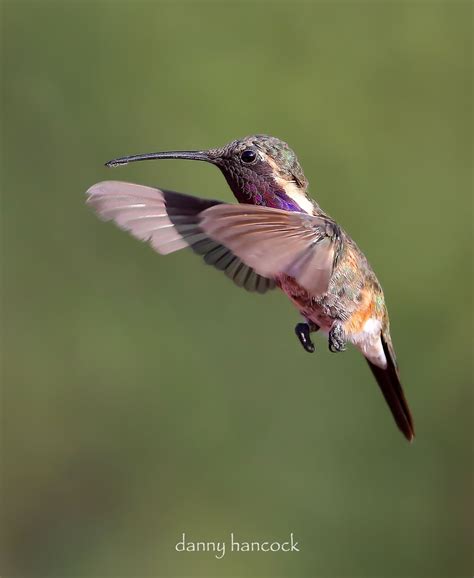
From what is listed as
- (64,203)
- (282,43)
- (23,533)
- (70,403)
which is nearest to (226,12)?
(282,43)

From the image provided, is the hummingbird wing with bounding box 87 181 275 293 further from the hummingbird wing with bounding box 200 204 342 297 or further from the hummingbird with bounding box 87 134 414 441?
the hummingbird wing with bounding box 200 204 342 297

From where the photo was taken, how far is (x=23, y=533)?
18.4 feet

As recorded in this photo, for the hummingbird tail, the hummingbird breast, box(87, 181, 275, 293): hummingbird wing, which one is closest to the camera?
box(87, 181, 275, 293): hummingbird wing

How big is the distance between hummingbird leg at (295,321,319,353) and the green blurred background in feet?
7.97

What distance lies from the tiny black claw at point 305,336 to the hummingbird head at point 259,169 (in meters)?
0.43

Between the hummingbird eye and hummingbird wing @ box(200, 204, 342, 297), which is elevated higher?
the hummingbird eye

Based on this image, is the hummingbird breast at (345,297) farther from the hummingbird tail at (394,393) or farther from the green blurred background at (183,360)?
Result: the green blurred background at (183,360)

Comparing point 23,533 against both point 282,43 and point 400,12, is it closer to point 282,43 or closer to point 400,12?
point 282,43

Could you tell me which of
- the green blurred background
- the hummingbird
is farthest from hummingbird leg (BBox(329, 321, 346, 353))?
the green blurred background

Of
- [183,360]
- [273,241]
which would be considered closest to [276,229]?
[273,241]

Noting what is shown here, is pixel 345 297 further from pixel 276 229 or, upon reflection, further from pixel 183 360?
pixel 183 360

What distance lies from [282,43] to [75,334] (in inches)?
93.7

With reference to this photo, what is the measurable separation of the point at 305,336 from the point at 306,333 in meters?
0.02

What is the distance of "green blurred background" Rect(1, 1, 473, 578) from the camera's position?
5.64 metres
